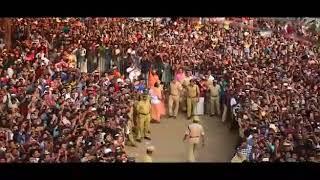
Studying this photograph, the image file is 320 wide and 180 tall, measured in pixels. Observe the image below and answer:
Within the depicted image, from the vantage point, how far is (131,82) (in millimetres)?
9750

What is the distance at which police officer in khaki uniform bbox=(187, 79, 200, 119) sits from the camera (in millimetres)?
9742

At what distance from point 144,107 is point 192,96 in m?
0.65

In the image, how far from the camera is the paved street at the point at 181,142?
31.4 feet

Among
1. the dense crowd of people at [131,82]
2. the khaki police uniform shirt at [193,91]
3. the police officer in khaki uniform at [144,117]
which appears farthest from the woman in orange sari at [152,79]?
the khaki police uniform shirt at [193,91]

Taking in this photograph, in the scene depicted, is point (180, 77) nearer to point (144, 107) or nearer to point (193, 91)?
point (193, 91)

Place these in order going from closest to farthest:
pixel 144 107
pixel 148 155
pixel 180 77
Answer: pixel 148 155, pixel 144 107, pixel 180 77

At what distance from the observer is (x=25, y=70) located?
9.71 meters

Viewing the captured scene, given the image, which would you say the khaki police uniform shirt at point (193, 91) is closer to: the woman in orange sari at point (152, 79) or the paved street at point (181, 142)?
the paved street at point (181, 142)

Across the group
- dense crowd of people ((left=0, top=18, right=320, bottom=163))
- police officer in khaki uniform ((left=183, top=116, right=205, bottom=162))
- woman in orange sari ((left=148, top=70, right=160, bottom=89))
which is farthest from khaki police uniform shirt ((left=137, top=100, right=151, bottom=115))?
police officer in khaki uniform ((left=183, top=116, right=205, bottom=162))

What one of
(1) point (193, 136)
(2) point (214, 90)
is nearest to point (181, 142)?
(1) point (193, 136)

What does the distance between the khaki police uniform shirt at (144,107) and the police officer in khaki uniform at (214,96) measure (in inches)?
32.4
